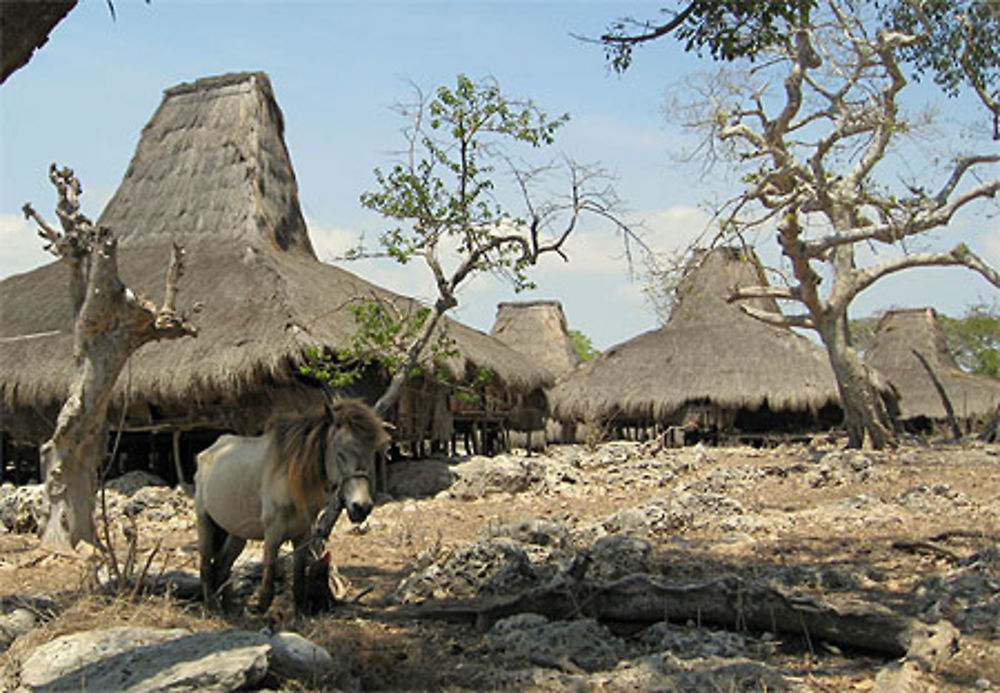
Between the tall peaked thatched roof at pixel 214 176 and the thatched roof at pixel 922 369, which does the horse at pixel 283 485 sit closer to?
the tall peaked thatched roof at pixel 214 176

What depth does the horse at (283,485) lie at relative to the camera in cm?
524

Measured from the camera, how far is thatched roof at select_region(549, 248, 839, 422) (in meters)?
23.4

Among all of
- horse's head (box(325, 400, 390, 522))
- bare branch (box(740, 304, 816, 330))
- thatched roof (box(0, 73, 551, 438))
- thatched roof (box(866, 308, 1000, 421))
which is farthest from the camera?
thatched roof (box(866, 308, 1000, 421))

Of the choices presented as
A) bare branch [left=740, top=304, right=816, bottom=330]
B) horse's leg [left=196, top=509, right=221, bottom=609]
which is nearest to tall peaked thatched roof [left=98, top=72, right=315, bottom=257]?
bare branch [left=740, top=304, right=816, bottom=330]

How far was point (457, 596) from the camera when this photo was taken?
20.5 ft

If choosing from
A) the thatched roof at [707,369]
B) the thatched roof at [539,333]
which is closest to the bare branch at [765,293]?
the thatched roof at [707,369]

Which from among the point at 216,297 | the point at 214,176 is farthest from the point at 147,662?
the point at 214,176

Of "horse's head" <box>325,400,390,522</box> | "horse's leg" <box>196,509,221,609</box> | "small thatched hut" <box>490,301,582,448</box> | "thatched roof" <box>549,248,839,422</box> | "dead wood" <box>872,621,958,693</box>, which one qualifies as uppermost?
"small thatched hut" <box>490,301,582,448</box>

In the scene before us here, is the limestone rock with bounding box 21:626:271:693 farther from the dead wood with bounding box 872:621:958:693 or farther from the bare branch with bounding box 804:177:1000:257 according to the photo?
the bare branch with bounding box 804:177:1000:257

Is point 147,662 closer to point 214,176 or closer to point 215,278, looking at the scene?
point 215,278

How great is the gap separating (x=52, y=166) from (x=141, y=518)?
506 cm

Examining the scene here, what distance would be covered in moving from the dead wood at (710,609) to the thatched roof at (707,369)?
17.7m

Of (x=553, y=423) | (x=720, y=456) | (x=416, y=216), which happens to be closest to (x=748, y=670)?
(x=416, y=216)

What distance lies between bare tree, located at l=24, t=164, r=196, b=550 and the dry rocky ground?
1.56 ft
